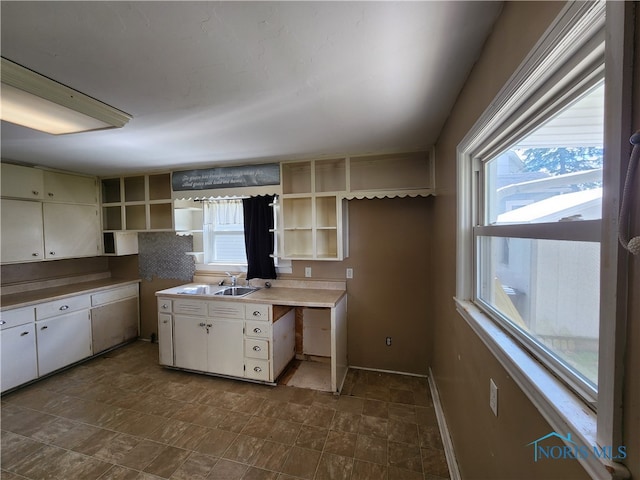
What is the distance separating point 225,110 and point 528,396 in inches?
81.3

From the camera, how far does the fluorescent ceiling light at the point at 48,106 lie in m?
1.29

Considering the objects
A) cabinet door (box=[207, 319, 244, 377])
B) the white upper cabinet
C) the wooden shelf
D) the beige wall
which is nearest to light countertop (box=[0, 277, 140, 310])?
the white upper cabinet

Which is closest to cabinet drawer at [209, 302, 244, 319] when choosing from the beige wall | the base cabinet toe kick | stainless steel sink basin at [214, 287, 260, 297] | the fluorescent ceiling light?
the base cabinet toe kick

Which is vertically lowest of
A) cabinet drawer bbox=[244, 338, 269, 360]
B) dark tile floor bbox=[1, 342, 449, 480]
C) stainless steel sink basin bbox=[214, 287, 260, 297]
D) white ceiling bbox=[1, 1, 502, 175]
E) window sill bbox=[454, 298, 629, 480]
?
dark tile floor bbox=[1, 342, 449, 480]

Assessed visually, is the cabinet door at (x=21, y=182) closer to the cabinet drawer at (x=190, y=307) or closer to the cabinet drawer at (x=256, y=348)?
the cabinet drawer at (x=190, y=307)

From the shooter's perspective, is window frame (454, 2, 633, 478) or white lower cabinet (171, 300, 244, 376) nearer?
window frame (454, 2, 633, 478)

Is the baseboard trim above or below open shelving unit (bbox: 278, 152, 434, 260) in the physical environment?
below

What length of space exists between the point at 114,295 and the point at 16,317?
96cm

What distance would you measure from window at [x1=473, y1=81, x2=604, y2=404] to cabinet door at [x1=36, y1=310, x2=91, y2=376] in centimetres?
416

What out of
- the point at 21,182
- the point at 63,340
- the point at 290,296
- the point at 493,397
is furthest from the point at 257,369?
the point at 21,182

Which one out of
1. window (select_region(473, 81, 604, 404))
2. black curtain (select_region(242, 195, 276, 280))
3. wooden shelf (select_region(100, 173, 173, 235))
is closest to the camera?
window (select_region(473, 81, 604, 404))

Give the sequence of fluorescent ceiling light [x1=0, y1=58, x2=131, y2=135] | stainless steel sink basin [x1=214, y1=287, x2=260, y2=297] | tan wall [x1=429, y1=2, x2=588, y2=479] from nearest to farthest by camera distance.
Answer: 1. tan wall [x1=429, y1=2, x2=588, y2=479]
2. fluorescent ceiling light [x1=0, y1=58, x2=131, y2=135]
3. stainless steel sink basin [x1=214, y1=287, x2=260, y2=297]

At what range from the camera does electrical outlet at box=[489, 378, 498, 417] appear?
1.01 m

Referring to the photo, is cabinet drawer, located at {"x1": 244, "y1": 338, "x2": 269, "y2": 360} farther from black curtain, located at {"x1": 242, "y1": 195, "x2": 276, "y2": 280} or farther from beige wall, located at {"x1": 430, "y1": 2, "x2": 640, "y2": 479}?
beige wall, located at {"x1": 430, "y1": 2, "x2": 640, "y2": 479}
